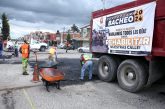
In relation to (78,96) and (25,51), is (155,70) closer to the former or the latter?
(78,96)

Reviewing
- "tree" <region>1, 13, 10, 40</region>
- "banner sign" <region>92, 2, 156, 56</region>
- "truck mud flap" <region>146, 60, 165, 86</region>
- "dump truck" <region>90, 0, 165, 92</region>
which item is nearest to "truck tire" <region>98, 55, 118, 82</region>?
"dump truck" <region>90, 0, 165, 92</region>

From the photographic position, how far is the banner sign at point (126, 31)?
27.3ft

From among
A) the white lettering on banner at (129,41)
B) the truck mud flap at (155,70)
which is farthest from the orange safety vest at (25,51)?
the truck mud flap at (155,70)

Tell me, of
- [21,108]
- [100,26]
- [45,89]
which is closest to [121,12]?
[100,26]

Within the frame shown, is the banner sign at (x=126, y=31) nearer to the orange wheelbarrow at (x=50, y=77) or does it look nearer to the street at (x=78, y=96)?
the street at (x=78, y=96)

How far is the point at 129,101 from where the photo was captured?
26.7ft

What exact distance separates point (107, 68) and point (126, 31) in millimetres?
2325

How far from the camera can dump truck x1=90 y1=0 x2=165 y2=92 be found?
8.12 metres

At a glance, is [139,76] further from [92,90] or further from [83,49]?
[83,49]

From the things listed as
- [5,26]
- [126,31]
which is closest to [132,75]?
[126,31]

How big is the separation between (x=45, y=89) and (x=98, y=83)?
2.39 metres

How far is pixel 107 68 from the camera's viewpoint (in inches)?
438

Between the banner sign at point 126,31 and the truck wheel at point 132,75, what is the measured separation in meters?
0.40

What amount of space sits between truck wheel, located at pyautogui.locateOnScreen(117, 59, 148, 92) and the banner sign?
0.40 m
